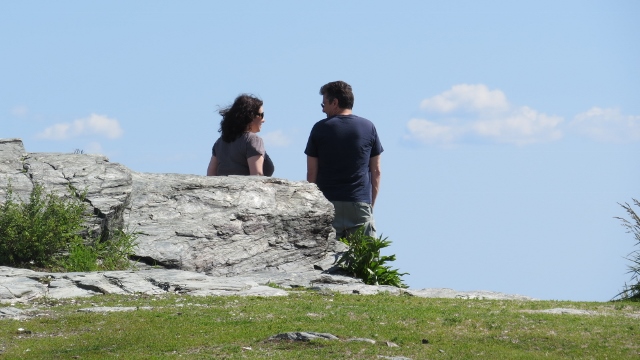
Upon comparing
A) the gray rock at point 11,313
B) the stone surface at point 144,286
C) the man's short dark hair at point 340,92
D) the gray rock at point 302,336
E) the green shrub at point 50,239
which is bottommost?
the gray rock at point 11,313

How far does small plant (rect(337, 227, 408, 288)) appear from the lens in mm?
16797

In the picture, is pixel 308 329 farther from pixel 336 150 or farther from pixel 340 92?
pixel 340 92

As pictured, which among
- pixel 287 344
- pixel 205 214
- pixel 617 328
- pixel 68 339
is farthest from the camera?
pixel 205 214

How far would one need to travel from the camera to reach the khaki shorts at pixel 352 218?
57.7 ft

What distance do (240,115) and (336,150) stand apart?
6.55ft

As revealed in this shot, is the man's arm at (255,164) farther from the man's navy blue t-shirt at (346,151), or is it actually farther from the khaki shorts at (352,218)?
the khaki shorts at (352,218)

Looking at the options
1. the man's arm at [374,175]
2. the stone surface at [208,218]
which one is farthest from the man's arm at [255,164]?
the man's arm at [374,175]

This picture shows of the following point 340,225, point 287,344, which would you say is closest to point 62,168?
point 340,225

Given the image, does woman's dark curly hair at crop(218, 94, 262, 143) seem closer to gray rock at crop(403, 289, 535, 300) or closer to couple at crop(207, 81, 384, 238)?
couple at crop(207, 81, 384, 238)

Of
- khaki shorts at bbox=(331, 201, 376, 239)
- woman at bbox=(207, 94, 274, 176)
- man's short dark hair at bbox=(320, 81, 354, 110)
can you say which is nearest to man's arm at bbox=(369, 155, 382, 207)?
khaki shorts at bbox=(331, 201, 376, 239)

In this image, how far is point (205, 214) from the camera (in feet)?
58.6

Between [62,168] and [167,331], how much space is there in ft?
24.6

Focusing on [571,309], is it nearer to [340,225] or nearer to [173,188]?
[340,225]

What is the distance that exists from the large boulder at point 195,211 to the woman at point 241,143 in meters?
0.35
